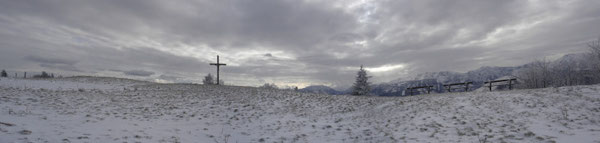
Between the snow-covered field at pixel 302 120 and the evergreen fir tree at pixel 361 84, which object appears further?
the evergreen fir tree at pixel 361 84

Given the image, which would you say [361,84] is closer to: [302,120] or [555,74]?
[302,120]

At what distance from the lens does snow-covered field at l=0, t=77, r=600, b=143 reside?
→ 970 centimetres

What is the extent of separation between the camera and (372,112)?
17.9 metres

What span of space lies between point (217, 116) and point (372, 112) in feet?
35.8

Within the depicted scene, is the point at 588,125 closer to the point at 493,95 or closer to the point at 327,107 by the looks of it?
the point at 493,95

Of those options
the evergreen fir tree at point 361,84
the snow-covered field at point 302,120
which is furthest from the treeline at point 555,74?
the snow-covered field at point 302,120

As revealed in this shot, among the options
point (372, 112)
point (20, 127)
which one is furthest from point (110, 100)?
point (372, 112)

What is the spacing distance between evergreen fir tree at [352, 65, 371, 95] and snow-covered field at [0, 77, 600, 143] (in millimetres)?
25295

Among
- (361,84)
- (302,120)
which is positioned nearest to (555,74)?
(361,84)

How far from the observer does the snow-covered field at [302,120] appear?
31.8ft

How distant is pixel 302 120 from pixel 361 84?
3120 centimetres

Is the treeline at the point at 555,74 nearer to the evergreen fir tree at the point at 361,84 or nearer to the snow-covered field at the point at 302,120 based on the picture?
the evergreen fir tree at the point at 361,84

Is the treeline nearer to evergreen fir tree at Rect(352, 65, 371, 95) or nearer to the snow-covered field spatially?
evergreen fir tree at Rect(352, 65, 371, 95)

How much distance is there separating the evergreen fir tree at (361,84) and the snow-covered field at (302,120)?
25295 millimetres
